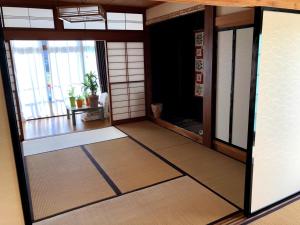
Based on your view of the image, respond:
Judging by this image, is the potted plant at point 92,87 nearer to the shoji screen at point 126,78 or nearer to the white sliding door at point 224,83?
the shoji screen at point 126,78

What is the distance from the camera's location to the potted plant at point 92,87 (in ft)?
20.1

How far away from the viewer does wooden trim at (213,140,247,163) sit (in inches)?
139

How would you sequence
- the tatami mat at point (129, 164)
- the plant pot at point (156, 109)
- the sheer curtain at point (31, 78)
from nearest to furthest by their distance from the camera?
1. the tatami mat at point (129, 164)
2. the plant pot at point (156, 109)
3. the sheer curtain at point (31, 78)

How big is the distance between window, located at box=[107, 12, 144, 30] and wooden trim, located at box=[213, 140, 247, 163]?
10.7 feet

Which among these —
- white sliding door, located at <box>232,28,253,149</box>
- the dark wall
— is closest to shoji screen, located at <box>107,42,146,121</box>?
the dark wall

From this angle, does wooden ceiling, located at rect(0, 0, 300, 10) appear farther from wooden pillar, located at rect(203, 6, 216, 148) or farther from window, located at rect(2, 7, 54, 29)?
wooden pillar, located at rect(203, 6, 216, 148)

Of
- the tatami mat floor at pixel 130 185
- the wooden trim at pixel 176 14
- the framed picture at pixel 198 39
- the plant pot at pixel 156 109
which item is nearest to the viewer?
the tatami mat floor at pixel 130 185

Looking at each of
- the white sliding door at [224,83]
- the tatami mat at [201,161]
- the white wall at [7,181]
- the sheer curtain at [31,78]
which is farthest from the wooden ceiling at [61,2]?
the white wall at [7,181]

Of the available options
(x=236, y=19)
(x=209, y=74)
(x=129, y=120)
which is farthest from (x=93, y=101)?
(x=236, y=19)

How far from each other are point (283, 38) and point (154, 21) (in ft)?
11.9

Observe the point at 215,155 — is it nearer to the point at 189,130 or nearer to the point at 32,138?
the point at 189,130

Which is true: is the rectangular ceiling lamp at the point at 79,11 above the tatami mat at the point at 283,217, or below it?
above

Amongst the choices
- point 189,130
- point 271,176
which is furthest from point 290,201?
point 189,130

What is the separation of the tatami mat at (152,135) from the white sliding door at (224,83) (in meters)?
0.77
